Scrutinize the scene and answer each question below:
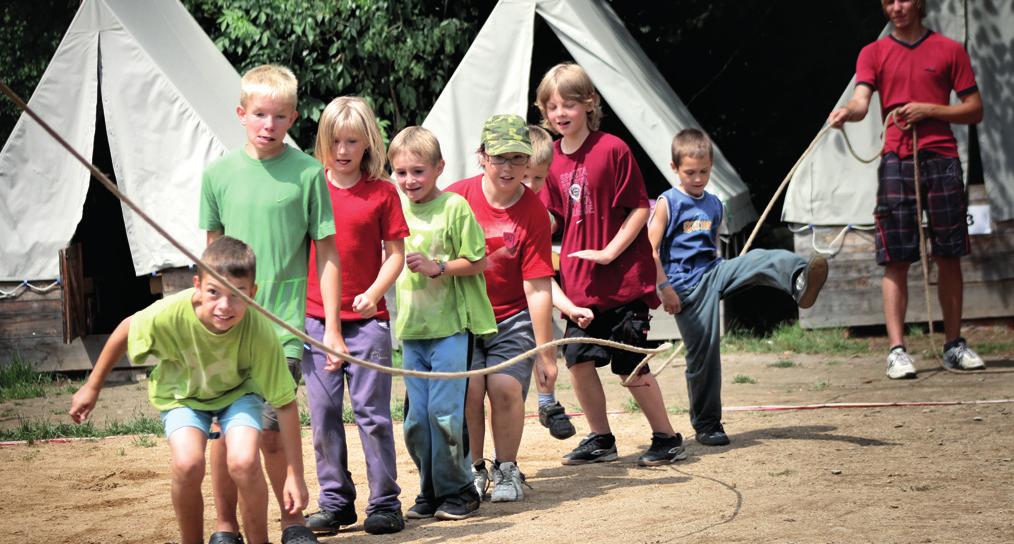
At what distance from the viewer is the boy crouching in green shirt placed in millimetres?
3859

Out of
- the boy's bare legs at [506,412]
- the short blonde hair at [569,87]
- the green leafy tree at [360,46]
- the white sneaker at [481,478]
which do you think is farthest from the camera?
the green leafy tree at [360,46]

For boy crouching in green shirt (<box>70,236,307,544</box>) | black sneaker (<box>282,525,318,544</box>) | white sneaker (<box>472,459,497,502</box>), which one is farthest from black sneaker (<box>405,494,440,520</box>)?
boy crouching in green shirt (<box>70,236,307,544</box>)

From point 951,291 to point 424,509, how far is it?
13.9 feet

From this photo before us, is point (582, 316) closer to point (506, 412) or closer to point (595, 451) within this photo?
point (506, 412)

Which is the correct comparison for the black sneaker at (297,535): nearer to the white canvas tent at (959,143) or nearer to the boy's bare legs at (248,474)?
the boy's bare legs at (248,474)

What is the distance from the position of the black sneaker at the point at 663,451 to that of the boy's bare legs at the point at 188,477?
7.14ft

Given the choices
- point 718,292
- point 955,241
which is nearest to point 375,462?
point 718,292

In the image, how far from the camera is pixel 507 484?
4.89m

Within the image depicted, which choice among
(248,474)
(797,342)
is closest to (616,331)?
(248,474)

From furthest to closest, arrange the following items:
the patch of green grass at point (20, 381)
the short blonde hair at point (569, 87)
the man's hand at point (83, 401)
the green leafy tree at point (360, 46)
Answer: the green leafy tree at point (360, 46)
the patch of green grass at point (20, 381)
the short blonde hair at point (569, 87)
the man's hand at point (83, 401)

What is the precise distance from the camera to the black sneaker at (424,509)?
15.4 feet

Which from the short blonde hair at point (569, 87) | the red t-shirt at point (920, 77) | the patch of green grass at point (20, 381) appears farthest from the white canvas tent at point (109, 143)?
the red t-shirt at point (920, 77)

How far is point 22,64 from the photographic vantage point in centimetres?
1480

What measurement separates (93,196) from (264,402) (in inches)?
283
